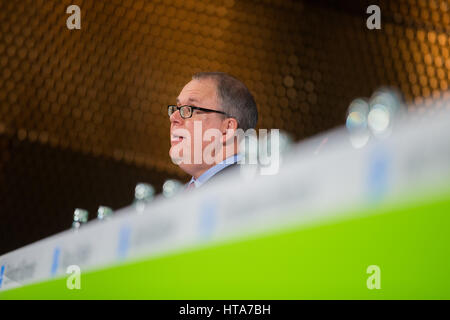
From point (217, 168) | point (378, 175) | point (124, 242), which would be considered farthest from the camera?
point (217, 168)

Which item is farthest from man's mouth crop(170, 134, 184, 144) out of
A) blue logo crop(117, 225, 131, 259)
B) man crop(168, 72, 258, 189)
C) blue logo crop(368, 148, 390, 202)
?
blue logo crop(368, 148, 390, 202)

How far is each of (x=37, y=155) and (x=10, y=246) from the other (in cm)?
25

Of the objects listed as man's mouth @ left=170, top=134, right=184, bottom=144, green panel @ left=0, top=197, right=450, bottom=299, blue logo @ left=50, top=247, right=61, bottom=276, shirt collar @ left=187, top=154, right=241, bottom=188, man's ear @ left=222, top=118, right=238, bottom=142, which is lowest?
green panel @ left=0, top=197, right=450, bottom=299

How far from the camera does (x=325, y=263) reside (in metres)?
0.46

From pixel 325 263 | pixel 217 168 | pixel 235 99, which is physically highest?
pixel 235 99

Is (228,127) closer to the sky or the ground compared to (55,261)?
closer to the sky

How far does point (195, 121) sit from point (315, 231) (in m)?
0.41

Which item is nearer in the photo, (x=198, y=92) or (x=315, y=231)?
(x=315, y=231)

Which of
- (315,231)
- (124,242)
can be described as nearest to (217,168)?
(124,242)

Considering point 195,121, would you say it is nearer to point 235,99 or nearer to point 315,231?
point 235,99

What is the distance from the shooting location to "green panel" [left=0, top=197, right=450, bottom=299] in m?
0.41

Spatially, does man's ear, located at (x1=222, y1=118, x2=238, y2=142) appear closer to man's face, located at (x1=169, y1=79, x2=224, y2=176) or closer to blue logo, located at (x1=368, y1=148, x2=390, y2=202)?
man's face, located at (x1=169, y1=79, x2=224, y2=176)

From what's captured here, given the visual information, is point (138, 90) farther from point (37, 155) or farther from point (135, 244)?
point (135, 244)
